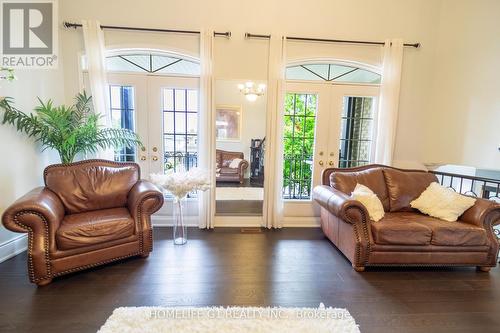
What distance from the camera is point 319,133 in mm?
4004

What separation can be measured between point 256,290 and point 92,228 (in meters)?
1.63

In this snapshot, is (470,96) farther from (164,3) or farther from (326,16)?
(164,3)

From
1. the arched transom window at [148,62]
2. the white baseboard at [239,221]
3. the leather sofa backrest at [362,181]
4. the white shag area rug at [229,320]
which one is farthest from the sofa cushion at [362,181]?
the arched transom window at [148,62]

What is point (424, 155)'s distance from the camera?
13.8 ft

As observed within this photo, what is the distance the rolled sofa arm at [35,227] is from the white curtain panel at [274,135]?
99.8 inches

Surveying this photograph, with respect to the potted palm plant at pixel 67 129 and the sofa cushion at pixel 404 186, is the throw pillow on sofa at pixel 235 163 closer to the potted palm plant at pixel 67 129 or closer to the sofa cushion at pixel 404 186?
the potted palm plant at pixel 67 129

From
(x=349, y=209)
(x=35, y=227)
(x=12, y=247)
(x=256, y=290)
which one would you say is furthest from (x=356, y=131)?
(x=12, y=247)

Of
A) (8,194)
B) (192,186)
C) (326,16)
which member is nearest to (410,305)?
(192,186)

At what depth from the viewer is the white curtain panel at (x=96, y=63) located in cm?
339

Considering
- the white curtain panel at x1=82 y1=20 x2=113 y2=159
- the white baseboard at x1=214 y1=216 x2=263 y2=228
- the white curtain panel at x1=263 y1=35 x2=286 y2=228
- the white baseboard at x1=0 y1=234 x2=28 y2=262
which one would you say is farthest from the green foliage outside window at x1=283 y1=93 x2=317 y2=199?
the white baseboard at x1=0 y1=234 x2=28 y2=262

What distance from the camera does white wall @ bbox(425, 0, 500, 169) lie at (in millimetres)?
3434

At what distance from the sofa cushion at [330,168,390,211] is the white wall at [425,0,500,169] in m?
1.39

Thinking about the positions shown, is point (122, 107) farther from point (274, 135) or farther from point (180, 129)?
point (274, 135)

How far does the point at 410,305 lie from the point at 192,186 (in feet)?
7.78
